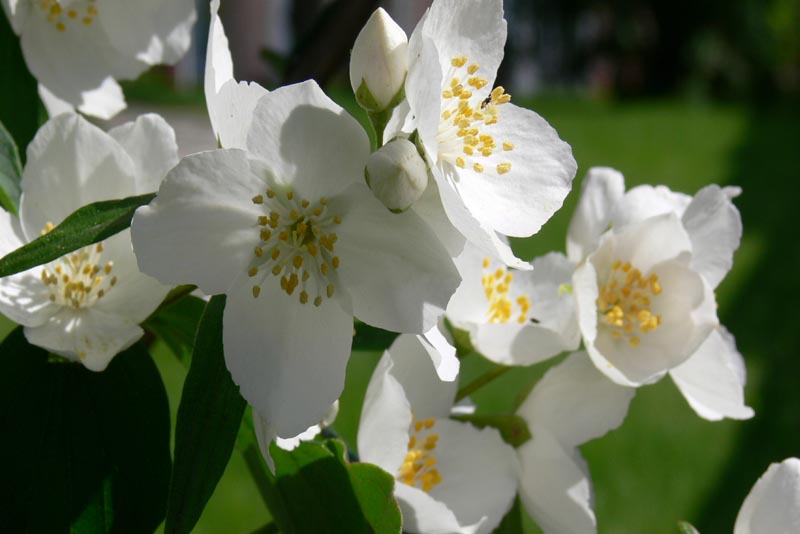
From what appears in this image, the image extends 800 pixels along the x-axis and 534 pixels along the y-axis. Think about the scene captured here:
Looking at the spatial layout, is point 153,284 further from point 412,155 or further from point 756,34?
point 756,34

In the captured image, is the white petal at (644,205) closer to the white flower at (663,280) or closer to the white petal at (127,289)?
the white flower at (663,280)

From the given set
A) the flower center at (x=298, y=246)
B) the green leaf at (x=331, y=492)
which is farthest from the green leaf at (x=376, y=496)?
the flower center at (x=298, y=246)

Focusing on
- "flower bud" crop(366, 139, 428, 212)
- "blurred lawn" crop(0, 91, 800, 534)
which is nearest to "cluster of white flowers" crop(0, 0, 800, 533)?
"flower bud" crop(366, 139, 428, 212)

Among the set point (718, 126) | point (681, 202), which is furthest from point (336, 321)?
point (718, 126)

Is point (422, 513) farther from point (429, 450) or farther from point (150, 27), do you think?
point (150, 27)

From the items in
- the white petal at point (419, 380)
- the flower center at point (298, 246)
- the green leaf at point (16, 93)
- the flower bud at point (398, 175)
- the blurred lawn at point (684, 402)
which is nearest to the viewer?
the flower bud at point (398, 175)

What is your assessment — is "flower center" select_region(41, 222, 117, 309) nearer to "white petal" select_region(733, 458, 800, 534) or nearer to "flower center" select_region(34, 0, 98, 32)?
"flower center" select_region(34, 0, 98, 32)
